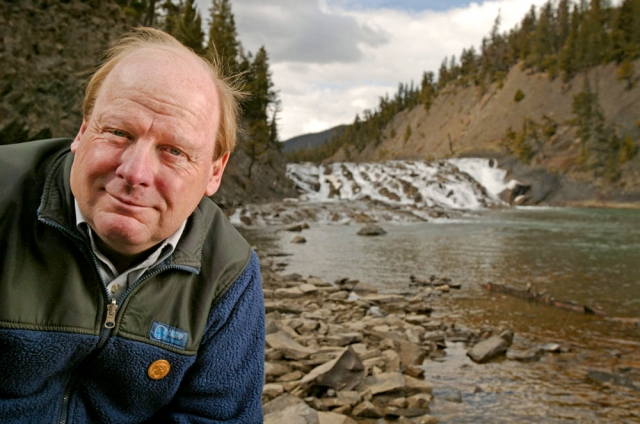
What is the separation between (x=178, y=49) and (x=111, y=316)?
3.69 feet

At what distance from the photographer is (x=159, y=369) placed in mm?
1868

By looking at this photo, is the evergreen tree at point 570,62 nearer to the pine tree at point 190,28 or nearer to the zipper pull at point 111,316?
the pine tree at point 190,28

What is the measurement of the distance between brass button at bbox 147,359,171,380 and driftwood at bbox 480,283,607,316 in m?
10.8

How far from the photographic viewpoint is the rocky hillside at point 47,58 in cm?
1788

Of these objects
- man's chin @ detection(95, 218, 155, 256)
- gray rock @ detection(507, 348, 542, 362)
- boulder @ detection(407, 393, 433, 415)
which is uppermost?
man's chin @ detection(95, 218, 155, 256)

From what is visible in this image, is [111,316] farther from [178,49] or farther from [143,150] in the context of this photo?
[178,49]

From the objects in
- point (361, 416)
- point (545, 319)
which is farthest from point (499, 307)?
point (361, 416)

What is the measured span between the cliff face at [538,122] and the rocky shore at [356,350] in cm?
4878

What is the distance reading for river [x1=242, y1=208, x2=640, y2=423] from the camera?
5906 mm

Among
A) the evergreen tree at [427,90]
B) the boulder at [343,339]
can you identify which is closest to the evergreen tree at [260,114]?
the boulder at [343,339]

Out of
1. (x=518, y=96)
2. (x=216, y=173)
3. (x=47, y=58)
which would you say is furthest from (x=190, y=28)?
(x=518, y=96)

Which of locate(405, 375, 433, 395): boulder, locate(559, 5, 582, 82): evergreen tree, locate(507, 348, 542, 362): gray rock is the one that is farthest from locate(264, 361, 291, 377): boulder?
locate(559, 5, 582, 82): evergreen tree

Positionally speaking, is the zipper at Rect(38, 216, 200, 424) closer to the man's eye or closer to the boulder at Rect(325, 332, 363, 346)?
the man's eye

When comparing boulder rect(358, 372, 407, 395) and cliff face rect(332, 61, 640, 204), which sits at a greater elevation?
cliff face rect(332, 61, 640, 204)
